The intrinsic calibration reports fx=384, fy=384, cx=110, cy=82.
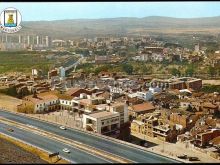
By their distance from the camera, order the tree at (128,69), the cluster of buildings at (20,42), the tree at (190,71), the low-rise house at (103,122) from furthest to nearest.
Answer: the cluster of buildings at (20,42)
the tree at (128,69)
the tree at (190,71)
the low-rise house at (103,122)

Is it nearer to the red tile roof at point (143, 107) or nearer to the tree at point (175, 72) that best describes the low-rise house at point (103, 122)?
the red tile roof at point (143, 107)

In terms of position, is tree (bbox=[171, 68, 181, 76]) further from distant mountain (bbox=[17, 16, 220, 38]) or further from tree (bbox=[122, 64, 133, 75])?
distant mountain (bbox=[17, 16, 220, 38])

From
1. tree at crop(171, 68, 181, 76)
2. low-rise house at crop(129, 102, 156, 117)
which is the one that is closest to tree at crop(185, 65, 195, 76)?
tree at crop(171, 68, 181, 76)

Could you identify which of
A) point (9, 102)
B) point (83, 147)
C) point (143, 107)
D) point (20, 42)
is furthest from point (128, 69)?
point (83, 147)

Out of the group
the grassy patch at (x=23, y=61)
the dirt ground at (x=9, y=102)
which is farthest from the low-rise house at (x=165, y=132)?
the grassy patch at (x=23, y=61)

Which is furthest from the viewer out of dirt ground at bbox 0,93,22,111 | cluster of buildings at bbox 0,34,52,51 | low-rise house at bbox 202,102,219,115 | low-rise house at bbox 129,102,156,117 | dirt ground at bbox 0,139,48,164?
cluster of buildings at bbox 0,34,52,51

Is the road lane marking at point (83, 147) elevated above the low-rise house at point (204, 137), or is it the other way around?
the road lane marking at point (83, 147)
